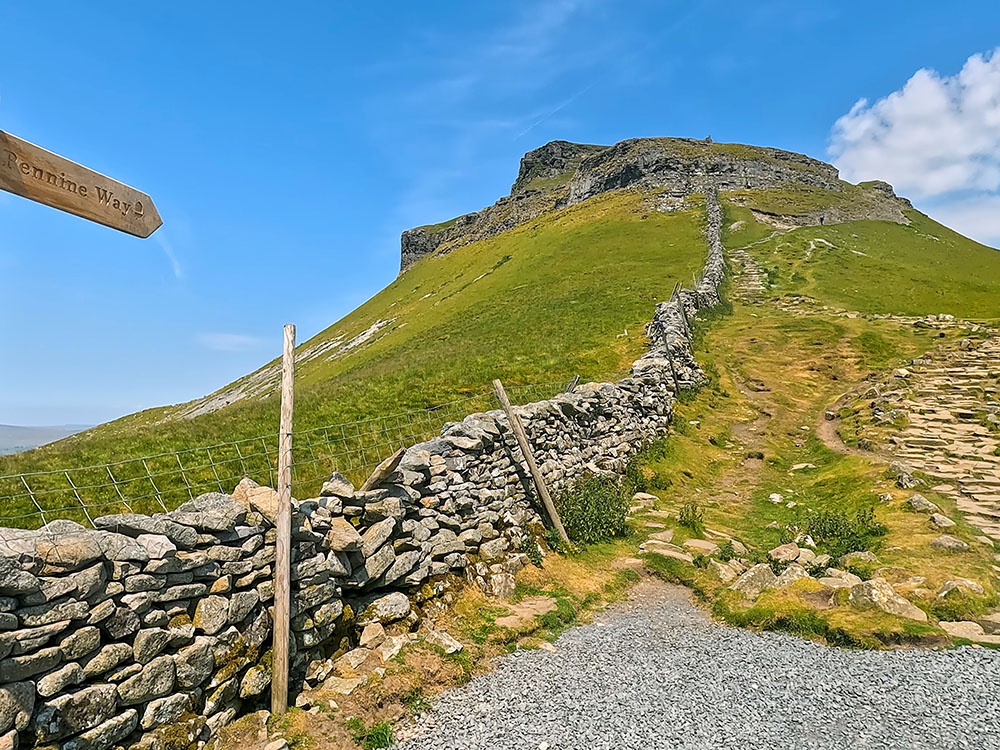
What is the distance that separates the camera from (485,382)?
71.2 feet

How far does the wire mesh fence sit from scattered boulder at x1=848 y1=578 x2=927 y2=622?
27.8ft

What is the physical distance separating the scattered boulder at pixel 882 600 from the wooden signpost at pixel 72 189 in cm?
1065

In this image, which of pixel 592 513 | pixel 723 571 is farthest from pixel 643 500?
pixel 723 571

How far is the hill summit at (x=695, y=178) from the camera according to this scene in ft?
247

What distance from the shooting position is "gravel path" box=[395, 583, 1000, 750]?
637 centimetres

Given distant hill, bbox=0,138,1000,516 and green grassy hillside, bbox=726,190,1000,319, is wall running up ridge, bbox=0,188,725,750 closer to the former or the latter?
distant hill, bbox=0,138,1000,516

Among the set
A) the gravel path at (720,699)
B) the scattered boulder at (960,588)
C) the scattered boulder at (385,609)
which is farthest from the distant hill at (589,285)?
the scattered boulder at (960,588)

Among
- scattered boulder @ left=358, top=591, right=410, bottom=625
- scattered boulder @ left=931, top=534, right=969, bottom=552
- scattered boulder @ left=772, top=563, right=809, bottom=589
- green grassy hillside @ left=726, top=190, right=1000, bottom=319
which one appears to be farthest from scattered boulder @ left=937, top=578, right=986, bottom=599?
green grassy hillside @ left=726, top=190, right=1000, bottom=319

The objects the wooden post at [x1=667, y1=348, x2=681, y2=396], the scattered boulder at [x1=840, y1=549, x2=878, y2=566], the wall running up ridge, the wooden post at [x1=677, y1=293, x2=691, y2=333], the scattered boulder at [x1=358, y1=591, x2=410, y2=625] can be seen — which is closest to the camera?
the wall running up ridge

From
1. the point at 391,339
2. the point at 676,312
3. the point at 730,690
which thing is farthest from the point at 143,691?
the point at 391,339

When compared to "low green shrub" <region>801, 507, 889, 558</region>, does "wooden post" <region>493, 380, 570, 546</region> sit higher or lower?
higher

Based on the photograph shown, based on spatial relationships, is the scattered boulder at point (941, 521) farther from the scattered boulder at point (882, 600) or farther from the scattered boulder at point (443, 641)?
the scattered boulder at point (443, 641)

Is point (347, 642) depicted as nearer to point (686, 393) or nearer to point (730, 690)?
point (730, 690)

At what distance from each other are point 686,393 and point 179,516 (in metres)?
19.2
